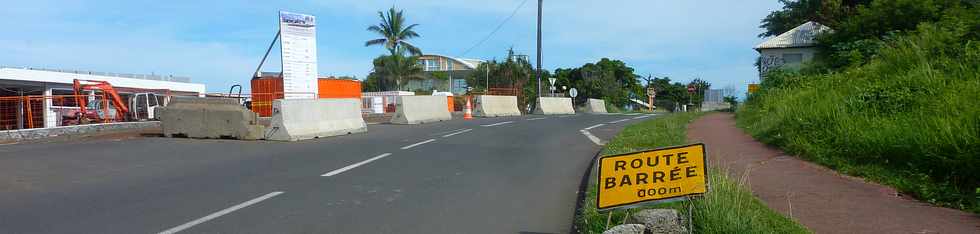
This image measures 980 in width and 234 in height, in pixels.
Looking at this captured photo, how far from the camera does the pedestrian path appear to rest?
510 cm

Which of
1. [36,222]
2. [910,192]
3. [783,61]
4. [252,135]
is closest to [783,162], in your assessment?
[910,192]

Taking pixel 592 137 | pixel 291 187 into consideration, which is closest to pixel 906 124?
pixel 291 187

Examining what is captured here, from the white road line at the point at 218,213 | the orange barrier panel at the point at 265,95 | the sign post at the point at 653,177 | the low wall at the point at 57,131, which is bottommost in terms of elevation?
the white road line at the point at 218,213

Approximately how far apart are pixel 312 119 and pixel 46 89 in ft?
85.0

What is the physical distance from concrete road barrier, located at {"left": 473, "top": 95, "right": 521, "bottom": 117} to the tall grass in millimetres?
15469

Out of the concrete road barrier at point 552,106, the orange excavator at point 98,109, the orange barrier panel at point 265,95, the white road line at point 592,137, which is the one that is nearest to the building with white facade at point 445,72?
the concrete road barrier at point 552,106

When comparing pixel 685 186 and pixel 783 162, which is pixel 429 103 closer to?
pixel 783 162

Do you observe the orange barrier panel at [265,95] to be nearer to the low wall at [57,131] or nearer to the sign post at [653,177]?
the low wall at [57,131]

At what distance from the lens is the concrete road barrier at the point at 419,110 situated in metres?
21.0

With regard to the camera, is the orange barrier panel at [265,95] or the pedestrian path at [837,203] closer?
the pedestrian path at [837,203]

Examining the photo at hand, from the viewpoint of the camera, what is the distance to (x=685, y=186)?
192 inches

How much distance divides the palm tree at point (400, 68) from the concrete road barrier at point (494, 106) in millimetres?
28133

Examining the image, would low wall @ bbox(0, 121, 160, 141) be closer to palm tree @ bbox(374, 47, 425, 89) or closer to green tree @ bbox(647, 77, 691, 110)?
palm tree @ bbox(374, 47, 425, 89)

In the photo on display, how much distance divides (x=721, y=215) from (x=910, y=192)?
3120mm
